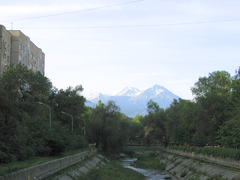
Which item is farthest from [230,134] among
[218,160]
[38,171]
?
[38,171]

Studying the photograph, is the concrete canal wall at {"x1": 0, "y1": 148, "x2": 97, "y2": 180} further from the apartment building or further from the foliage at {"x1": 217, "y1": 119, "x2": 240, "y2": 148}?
the apartment building

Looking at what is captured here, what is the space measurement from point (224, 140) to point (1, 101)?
30898mm

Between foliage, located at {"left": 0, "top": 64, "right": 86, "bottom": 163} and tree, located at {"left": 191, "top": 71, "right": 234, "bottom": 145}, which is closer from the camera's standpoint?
foliage, located at {"left": 0, "top": 64, "right": 86, "bottom": 163}

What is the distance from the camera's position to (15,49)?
71188mm

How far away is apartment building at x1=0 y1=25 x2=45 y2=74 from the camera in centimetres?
6475

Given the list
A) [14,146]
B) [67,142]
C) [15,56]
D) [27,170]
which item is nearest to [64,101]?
[15,56]

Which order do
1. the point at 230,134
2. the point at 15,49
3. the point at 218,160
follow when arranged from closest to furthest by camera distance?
the point at 218,160 < the point at 230,134 < the point at 15,49

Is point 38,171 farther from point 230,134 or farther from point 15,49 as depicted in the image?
point 15,49

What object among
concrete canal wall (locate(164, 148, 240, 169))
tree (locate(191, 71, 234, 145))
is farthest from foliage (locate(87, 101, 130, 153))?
concrete canal wall (locate(164, 148, 240, 169))

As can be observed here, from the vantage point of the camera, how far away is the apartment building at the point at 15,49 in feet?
212

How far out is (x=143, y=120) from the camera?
253 feet

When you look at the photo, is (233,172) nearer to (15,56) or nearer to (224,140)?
(224,140)

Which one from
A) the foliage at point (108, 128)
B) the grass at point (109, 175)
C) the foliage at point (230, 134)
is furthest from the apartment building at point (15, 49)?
the foliage at point (230, 134)

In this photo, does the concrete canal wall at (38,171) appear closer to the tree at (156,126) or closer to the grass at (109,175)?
the grass at (109,175)
